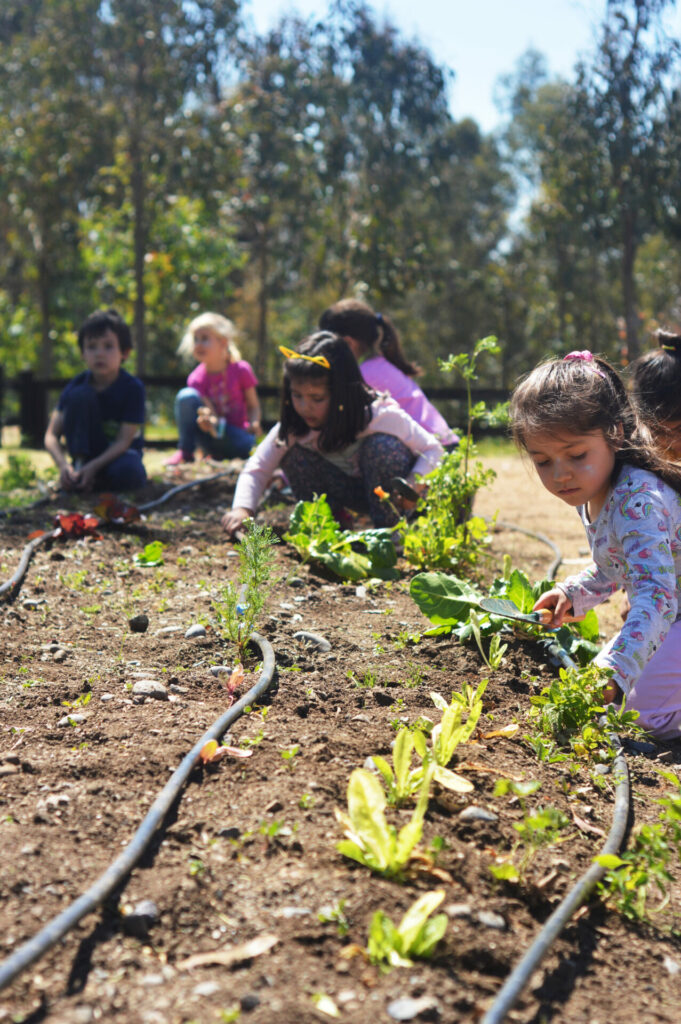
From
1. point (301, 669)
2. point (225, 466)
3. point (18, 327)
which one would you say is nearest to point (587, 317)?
→ point (18, 327)

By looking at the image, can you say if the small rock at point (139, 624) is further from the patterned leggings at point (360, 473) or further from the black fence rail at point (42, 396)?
the black fence rail at point (42, 396)

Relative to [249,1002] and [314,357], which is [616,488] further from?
[314,357]

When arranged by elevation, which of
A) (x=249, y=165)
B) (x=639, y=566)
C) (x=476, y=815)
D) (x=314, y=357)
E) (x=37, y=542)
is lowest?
(x=476, y=815)

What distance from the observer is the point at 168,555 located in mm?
4117

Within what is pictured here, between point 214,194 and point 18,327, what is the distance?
5.15 m

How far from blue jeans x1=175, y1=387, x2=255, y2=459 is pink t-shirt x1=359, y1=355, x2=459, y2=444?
75.7 inches

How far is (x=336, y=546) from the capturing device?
3.75 m

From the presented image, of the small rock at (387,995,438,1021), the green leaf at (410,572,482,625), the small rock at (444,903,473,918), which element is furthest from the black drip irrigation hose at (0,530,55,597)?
the small rock at (387,995,438,1021)

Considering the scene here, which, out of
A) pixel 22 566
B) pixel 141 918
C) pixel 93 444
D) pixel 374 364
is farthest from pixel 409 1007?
pixel 93 444

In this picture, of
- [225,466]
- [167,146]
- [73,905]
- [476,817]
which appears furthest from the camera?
[167,146]

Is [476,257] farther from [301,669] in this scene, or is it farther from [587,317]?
[301,669]

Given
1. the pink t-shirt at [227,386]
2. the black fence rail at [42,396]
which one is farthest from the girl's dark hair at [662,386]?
the black fence rail at [42,396]

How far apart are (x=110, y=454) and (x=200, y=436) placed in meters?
1.58

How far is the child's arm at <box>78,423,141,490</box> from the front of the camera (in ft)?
17.6
